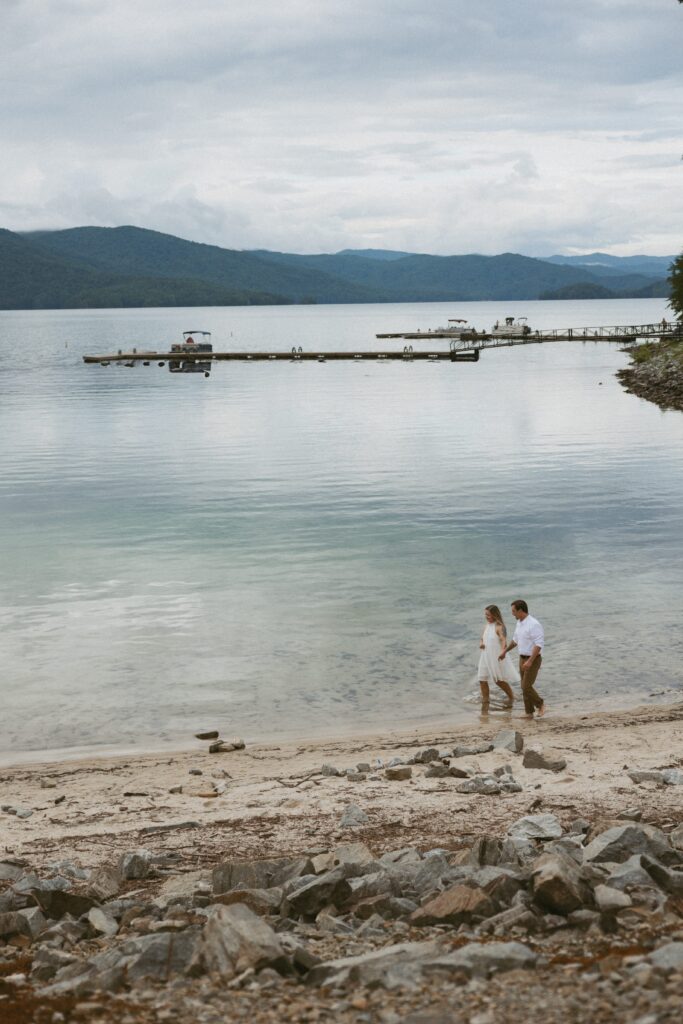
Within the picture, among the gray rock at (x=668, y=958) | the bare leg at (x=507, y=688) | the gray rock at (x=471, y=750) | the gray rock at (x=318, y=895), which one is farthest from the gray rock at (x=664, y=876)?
the bare leg at (x=507, y=688)

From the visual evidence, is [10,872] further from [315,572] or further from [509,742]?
[315,572]

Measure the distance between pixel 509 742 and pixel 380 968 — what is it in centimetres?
906

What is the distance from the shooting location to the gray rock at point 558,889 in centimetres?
953

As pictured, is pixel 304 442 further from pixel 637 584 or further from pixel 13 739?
pixel 13 739

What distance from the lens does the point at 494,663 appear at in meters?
20.8

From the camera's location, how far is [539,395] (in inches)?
4033

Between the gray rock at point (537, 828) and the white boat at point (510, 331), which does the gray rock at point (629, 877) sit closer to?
the gray rock at point (537, 828)

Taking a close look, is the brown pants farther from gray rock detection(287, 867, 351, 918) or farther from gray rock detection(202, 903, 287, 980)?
gray rock detection(202, 903, 287, 980)

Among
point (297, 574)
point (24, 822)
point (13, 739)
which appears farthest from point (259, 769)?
point (297, 574)

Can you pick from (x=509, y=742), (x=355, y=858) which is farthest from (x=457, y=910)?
(x=509, y=742)

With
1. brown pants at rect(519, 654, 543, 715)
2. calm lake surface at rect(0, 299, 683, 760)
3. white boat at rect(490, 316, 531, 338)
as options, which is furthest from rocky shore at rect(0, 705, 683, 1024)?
white boat at rect(490, 316, 531, 338)

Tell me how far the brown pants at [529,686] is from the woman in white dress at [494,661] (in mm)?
430

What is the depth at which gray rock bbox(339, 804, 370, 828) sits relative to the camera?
1381 cm

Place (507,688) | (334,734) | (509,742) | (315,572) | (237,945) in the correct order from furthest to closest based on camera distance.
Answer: (315,572)
(507,688)
(334,734)
(509,742)
(237,945)
